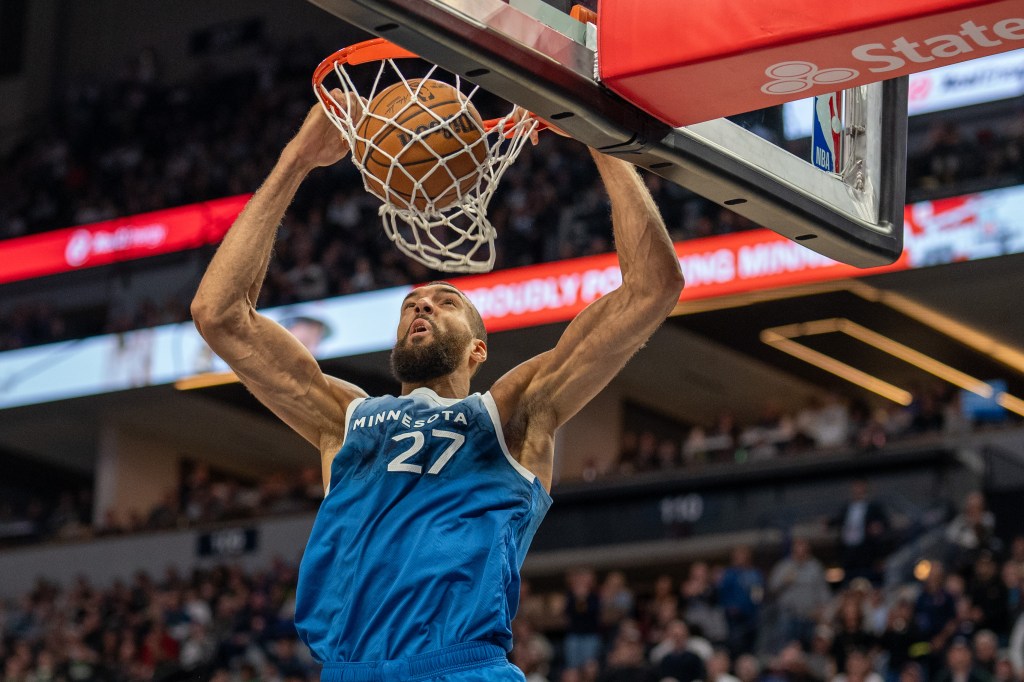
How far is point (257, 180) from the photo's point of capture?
22.9m

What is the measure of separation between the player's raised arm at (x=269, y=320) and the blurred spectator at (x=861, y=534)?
417 inches

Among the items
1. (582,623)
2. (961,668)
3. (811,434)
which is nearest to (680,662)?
(961,668)

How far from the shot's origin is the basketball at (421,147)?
13.6 ft

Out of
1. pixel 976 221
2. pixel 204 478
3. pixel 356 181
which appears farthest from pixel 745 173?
pixel 204 478

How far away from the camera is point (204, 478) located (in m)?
23.4

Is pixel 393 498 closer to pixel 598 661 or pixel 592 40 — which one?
pixel 592 40

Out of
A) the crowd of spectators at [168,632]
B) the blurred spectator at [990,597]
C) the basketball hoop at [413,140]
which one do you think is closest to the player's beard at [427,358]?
the basketball hoop at [413,140]

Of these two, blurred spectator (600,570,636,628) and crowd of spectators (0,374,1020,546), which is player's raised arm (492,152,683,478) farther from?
crowd of spectators (0,374,1020,546)

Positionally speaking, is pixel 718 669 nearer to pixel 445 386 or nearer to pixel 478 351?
pixel 478 351

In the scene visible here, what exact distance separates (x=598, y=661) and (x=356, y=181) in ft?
33.2

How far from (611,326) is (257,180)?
19.5 m

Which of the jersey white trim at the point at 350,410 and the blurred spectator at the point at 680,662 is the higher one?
the jersey white trim at the point at 350,410

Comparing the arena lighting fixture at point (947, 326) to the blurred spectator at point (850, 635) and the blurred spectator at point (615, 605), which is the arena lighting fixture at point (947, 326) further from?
the blurred spectator at point (850, 635)

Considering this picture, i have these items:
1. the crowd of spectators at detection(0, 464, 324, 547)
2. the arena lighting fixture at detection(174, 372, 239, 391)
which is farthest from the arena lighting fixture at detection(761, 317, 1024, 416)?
the arena lighting fixture at detection(174, 372, 239, 391)
